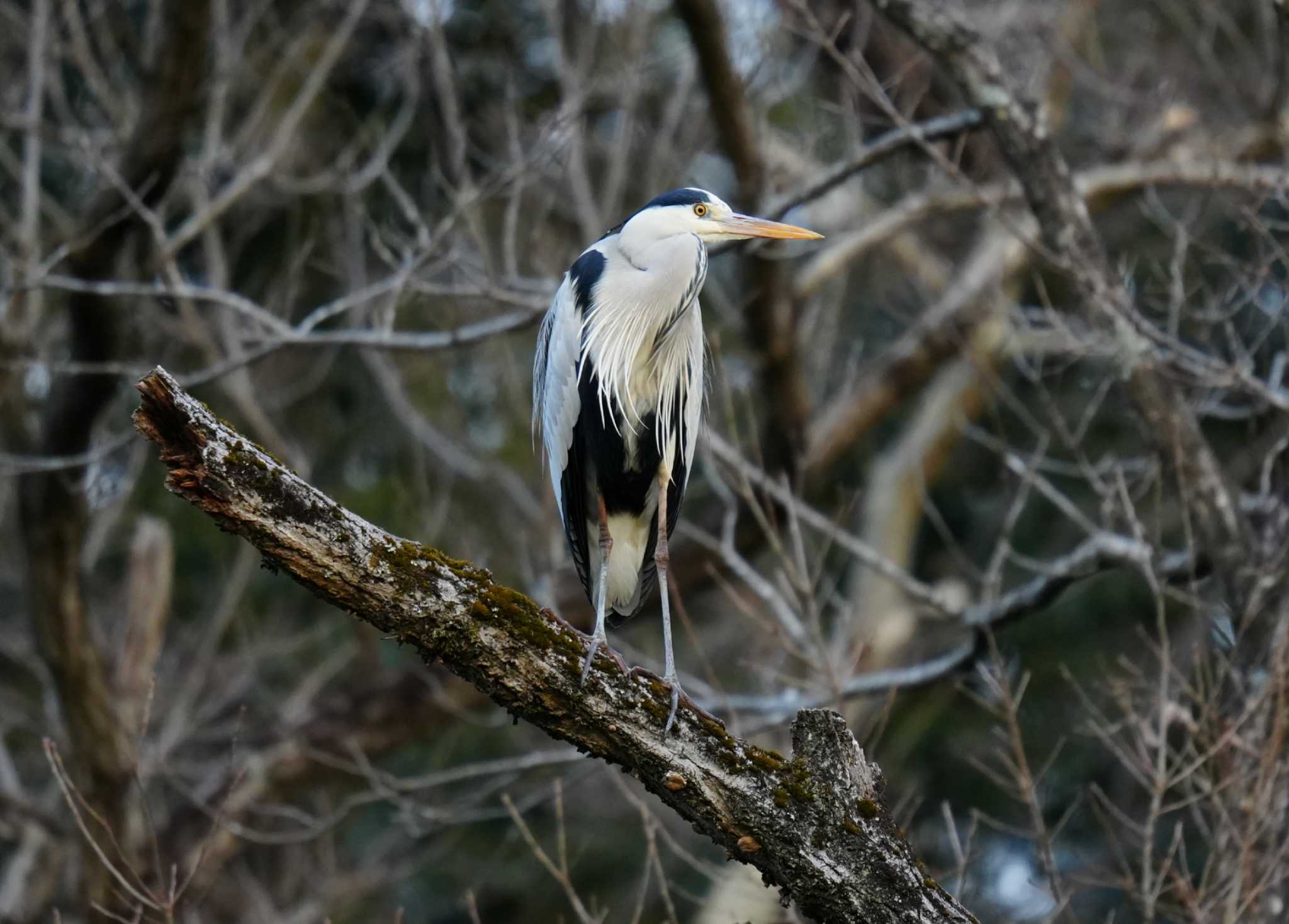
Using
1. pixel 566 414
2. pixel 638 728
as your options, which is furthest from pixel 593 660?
pixel 566 414

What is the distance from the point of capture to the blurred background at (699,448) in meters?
4.97

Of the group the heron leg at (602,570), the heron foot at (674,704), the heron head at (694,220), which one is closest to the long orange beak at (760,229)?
the heron head at (694,220)

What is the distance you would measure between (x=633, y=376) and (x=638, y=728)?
176cm

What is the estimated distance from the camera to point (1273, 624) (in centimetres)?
468

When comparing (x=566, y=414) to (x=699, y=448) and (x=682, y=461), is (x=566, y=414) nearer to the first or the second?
(x=682, y=461)

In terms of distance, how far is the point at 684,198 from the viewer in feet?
14.3

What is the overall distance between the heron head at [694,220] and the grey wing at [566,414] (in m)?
0.34

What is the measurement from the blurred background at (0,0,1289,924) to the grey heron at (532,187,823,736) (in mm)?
294

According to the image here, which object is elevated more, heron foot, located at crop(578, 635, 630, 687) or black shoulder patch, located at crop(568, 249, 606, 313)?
black shoulder patch, located at crop(568, 249, 606, 313)

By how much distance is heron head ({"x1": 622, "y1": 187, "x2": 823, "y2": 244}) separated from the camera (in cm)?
434

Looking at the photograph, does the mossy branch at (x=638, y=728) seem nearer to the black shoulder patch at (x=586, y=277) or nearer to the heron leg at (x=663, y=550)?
the heron leg at (x=663, y=550)

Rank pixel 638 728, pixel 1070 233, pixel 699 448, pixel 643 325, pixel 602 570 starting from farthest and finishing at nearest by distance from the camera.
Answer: pixel 699 448 → pixel 1070 233 → pixel 643 325 → pixel 602 570 → pixel 638 728

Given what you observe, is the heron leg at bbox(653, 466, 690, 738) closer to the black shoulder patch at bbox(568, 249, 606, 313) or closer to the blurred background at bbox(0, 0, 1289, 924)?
the blurred background at bbox(0, 0, 1289, 924)

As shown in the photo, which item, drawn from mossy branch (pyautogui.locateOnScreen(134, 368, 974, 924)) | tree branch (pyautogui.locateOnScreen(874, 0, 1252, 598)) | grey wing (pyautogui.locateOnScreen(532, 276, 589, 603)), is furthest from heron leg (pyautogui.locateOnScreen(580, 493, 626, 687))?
tree branch (pyautogui.locateOnScreen(874, 0, 1252, 598))
